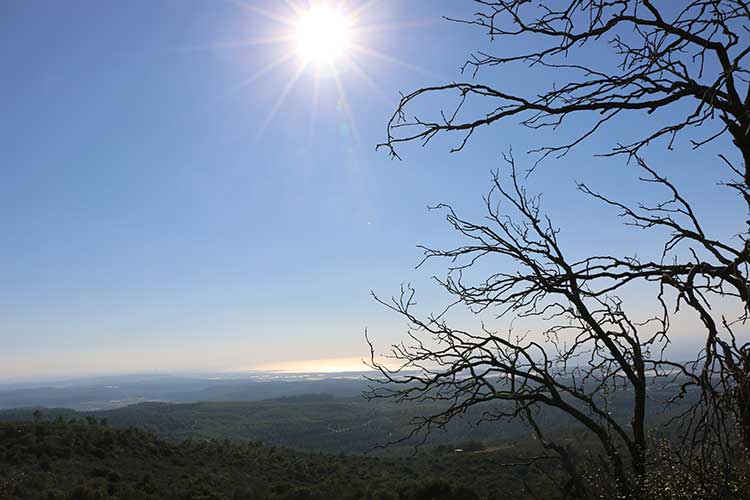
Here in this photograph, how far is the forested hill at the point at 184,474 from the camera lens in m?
17.0

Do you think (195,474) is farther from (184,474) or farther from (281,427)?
(281,427)

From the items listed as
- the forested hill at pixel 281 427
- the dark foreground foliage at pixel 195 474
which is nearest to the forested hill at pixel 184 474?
the dark foreground foliage at pixel 195 474

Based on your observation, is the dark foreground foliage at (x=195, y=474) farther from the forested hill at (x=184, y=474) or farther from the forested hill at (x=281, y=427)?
the forested hill at (x=281, y=427)

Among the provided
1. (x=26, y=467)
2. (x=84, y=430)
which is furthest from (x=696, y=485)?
(x=84, y=430)

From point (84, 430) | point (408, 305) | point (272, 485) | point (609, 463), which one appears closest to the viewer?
point (609, 463)

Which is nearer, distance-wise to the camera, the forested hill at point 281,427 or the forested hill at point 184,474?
the forested hill at point 184,474

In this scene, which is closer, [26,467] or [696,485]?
[696,485]

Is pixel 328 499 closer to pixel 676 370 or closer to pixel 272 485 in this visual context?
pixel 272 485

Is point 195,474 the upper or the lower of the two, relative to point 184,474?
lower

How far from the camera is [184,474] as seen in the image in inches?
832

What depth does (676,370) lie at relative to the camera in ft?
11.2

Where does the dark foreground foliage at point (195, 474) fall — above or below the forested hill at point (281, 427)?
above

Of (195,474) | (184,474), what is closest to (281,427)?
(195,474)

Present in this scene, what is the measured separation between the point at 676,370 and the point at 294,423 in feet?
349
